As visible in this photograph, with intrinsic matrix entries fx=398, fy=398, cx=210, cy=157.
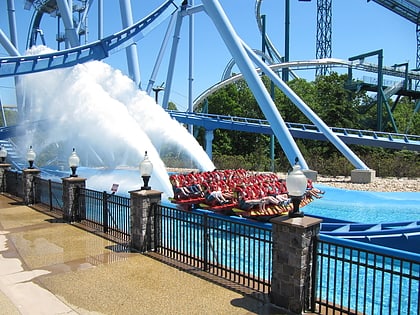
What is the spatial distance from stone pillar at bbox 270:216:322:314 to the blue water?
342 inches

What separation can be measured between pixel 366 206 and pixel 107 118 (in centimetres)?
Result: 1220

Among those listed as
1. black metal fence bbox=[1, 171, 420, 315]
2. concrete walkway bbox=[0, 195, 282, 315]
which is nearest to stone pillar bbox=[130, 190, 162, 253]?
Answer: black metal fence bbox=[1, 171, 420, 315]

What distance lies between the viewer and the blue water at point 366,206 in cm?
1499

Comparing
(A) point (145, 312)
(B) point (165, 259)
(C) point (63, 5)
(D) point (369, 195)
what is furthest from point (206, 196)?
(C) point (63, 5)

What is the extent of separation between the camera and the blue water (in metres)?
15.0

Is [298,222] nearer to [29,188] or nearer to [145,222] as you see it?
[145,222]

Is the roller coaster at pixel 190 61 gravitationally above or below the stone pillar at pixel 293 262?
above

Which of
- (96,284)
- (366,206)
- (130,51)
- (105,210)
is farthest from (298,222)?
(130,51)

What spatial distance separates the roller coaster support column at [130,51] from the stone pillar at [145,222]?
747 inches

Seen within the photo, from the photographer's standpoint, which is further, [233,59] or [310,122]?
[310,122]

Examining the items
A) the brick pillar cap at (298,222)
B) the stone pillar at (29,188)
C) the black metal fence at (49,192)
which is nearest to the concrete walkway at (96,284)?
the brick pillar cap at (298,222)

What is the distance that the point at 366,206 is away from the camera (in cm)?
1725

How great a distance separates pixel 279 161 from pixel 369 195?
17863mm

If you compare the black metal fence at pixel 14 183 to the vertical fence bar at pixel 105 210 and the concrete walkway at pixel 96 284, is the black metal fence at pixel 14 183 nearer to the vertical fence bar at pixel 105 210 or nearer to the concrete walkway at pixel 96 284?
the concrete walkway at pixel 96 284
